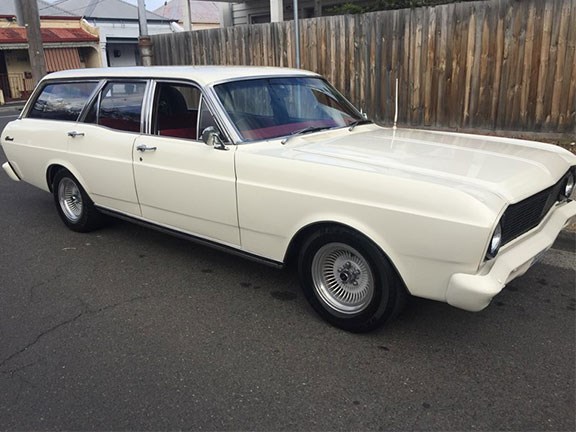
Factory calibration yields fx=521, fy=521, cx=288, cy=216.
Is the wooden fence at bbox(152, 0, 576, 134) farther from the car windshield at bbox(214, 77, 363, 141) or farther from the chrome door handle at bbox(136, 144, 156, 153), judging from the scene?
the chrome door handle at bbox(136, 144, 156, 153)

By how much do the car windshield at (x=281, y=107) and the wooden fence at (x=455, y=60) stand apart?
4257 mm

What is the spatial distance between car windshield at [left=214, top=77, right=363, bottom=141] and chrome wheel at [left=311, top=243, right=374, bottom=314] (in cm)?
108

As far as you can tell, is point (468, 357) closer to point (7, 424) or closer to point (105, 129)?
point (7, 424)

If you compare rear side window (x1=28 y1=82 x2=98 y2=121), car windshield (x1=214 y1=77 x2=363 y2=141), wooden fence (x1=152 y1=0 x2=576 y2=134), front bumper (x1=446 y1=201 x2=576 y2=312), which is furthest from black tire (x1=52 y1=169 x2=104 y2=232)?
wooden fence (x1=152 y1=0 x2=576 y2=134)

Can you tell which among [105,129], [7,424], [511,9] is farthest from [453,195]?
[511,9]

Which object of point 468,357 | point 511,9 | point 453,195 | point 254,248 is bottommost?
point 468,357

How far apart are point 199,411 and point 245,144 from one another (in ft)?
6.24

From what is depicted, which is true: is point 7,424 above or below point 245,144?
below

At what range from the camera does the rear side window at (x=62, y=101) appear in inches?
208

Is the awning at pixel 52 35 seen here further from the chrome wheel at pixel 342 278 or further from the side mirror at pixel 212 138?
the chrome wheel at pixel 342 278

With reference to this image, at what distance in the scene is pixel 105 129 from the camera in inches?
193

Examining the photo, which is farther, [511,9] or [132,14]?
[132,14]

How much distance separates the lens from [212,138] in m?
3.89

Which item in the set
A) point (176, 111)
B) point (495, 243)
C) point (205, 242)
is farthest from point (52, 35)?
point (495, 243)
